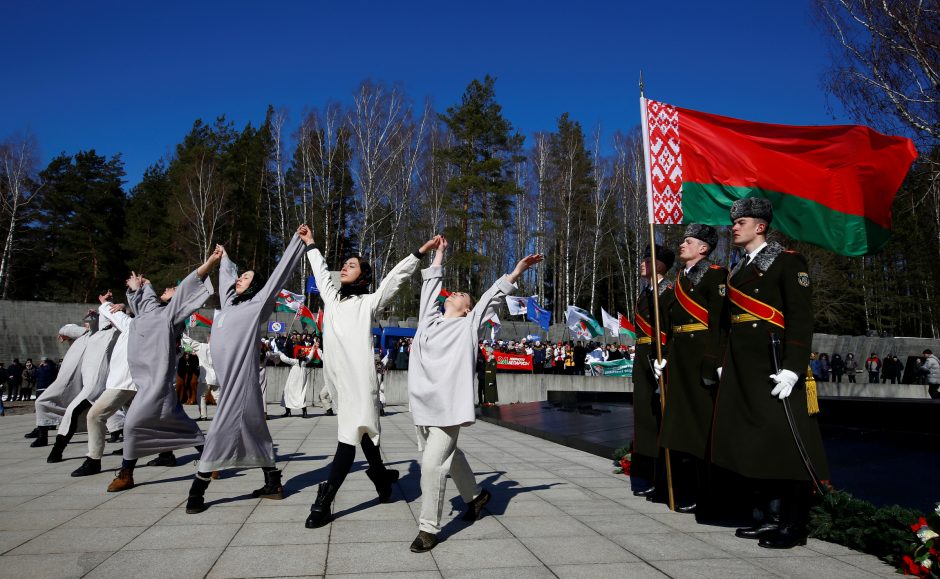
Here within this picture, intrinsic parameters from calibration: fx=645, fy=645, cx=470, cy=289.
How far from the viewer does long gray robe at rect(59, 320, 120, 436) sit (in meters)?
7.39

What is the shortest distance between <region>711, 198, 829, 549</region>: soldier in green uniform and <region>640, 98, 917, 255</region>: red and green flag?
4.75 feet

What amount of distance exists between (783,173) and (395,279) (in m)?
3.80

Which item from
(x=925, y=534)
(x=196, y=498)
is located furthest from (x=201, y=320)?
(x=925, y=534)

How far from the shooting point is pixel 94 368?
7.73 metres

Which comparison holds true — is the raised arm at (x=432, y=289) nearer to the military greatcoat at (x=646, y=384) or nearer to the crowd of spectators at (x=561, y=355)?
the military greatcoat at (x=646, y=384)

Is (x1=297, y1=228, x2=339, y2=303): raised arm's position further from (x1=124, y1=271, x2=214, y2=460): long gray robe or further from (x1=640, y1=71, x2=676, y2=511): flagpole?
(x1=640, y1=71, x2=676, y2=511): flagpole

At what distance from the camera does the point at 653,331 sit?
5.87 m

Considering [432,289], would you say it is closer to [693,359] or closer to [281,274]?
[281,274]

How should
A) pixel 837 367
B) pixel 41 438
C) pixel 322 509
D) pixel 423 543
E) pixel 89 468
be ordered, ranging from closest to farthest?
pixel 423 543
pixel 322 509
pixel 89 468
pixel 41 438
pixel 837 367

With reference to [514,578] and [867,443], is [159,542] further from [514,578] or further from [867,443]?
[867,443]

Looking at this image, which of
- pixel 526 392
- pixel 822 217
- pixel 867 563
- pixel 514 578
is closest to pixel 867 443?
pixel 822 217

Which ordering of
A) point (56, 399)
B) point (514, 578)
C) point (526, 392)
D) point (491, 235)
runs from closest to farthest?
point (514, 578) → point (56, 399) → point (526, 392) → point (491, 235)

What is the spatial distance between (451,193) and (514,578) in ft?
110

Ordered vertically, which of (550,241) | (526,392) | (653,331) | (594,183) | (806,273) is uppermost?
(594,183)
